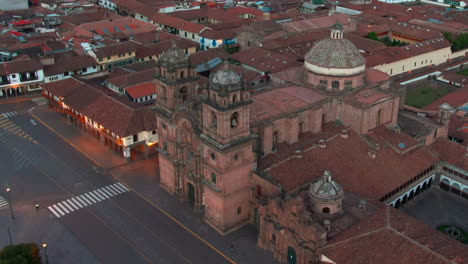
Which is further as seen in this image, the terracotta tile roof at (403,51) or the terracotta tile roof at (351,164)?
the terracotta tile roof at (403,51)

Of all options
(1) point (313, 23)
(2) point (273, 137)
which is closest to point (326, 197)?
(2) point (273, 137)

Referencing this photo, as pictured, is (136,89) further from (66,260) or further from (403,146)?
(403,146)

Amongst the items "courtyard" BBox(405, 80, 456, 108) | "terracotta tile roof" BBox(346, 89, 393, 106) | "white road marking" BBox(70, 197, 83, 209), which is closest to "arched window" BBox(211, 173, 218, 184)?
"white road marking" BBox(70, 197, 83, 209)

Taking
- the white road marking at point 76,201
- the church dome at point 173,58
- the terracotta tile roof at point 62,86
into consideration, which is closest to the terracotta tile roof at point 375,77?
the church dome at point 173,58

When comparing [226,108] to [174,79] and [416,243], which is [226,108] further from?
[416,243]

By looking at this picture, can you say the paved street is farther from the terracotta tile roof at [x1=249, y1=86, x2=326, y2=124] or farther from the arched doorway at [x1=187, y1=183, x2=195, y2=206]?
the terracotta tile roof at [x1=249, y1=86, x2=326, y2=124]

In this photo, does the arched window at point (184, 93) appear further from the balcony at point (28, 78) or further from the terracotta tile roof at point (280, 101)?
the balcony at point (28, 78)
